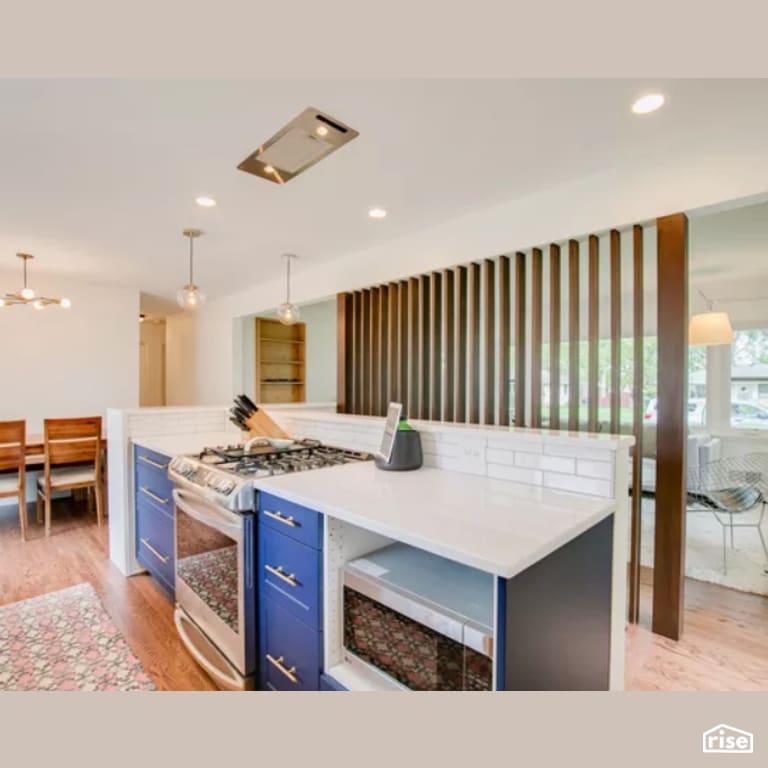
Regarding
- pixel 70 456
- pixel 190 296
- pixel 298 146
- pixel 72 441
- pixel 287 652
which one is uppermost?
pixel 298 146

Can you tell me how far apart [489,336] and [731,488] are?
2.38m

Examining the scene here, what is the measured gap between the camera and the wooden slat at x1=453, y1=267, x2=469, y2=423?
333 cm

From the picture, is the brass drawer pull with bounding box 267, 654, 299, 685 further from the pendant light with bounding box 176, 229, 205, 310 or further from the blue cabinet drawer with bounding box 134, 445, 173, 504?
the pendant light with bounding box 176, 229, 205, 310

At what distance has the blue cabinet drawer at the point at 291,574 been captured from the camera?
4.71 feet

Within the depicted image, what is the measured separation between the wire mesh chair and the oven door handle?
10.8 feet

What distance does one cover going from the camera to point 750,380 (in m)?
5.38

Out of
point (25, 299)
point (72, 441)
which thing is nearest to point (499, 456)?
point (72, 441)

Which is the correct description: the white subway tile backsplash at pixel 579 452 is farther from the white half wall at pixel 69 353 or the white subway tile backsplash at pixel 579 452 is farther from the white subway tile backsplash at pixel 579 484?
the white half wall at pixel 69 353

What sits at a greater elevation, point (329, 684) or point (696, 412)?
point (696, 412)

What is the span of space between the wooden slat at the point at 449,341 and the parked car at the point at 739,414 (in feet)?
10.8

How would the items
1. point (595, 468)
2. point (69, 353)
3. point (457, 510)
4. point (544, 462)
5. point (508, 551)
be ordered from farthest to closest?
point (69, 353) < point (544, 462) < point (595, 468) < point (457, 510) < point (508, 551)

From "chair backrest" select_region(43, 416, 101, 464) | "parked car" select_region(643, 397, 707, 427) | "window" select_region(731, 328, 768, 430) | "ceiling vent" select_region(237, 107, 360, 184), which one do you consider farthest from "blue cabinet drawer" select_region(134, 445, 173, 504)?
"window" select_region(731, 328, 768, 430)

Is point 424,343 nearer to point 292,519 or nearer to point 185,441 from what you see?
point 185,441

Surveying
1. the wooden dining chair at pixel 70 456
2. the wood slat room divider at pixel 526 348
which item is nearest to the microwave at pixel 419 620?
the wood slat room divider at pixel 526 348
